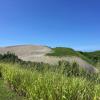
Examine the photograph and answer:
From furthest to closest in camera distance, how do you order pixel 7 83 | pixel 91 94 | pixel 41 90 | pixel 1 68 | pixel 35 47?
pixel 35 47, pixel 1 68, pixel 7 83, pixel 41 90, pixel 91 94

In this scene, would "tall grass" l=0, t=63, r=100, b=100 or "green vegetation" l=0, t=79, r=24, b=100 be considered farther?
"green vegetation" l=0, t=79, r=24, b=100

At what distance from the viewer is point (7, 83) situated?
609 inches

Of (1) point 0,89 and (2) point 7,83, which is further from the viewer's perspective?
(2) point 7,83

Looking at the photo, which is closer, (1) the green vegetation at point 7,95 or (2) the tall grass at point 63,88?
(2) the tall grass at point 63,88

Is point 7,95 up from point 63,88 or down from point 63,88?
down

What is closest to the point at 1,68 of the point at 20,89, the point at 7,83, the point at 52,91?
the point at 7,83

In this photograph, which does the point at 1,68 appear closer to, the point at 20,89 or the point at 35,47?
the point at 20,89

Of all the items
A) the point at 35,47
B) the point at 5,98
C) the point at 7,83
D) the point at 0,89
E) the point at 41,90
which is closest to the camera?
the point at 41,90

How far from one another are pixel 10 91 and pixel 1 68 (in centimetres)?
615

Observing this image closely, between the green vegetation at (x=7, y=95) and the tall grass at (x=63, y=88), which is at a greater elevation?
the tall grass at (x=63, y=88)

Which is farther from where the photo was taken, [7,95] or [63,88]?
[7,95]

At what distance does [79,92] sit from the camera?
8.35 meters

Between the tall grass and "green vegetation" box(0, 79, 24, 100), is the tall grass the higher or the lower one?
the higher one

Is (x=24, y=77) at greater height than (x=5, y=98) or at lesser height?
greater
